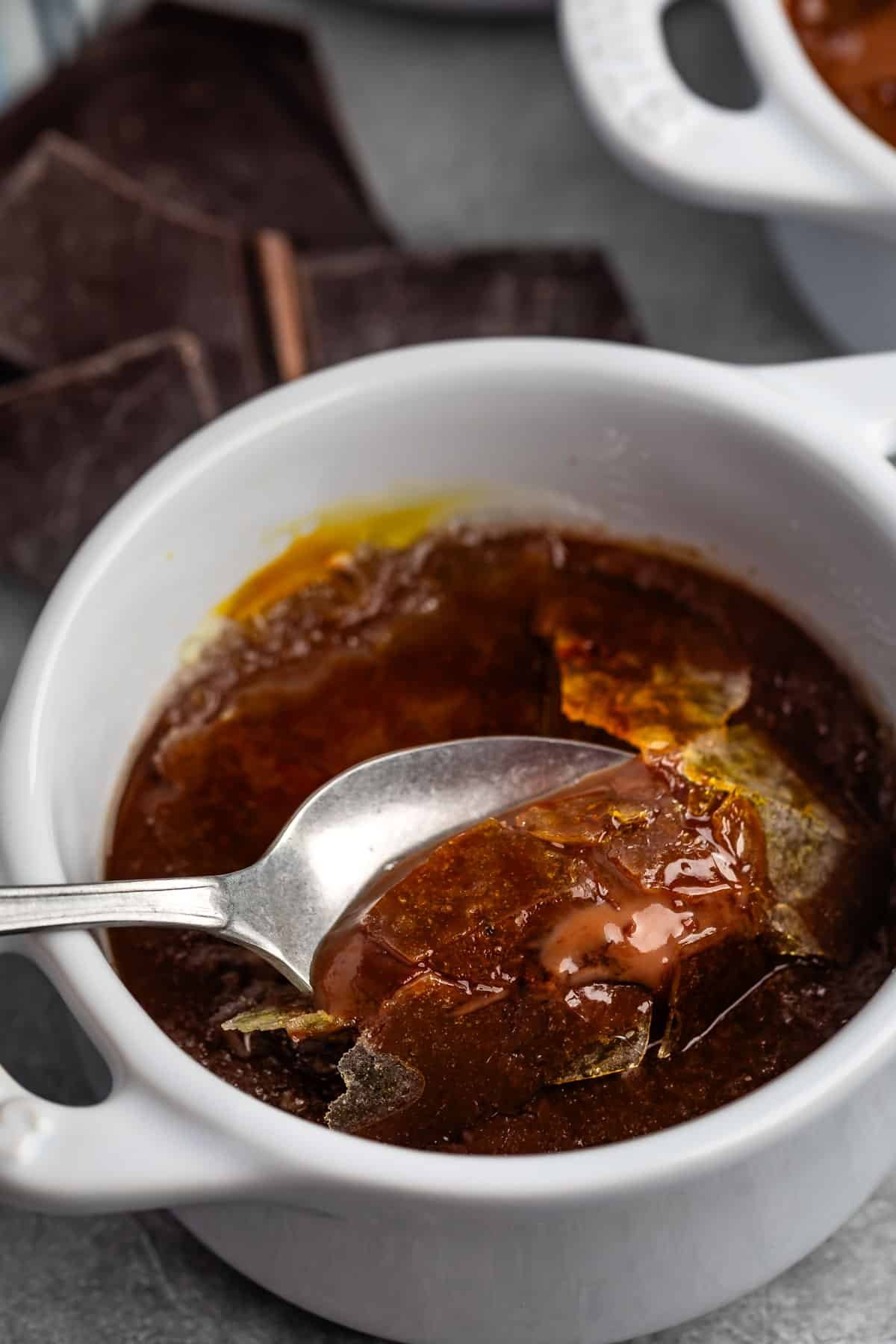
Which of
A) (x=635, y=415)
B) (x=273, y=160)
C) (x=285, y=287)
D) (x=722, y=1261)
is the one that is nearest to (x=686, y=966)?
(x=722, y=1261)

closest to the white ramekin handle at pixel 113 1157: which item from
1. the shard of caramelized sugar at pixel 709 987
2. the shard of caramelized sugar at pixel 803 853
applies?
the shard of caramelized sugar at pixel 709 987

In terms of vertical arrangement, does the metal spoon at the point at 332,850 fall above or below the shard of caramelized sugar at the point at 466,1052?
above

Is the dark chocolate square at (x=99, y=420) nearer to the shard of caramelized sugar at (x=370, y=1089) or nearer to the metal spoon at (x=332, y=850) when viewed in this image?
the metal spoon at (x=332, y=850)

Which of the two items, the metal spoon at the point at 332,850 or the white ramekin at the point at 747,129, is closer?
the metal spoon at the point at 332,850

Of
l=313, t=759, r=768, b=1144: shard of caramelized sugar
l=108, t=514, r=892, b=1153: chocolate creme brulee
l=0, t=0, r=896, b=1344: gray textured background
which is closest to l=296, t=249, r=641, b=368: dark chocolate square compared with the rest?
l=0, t=0, r=896, b=1344: gray textured background

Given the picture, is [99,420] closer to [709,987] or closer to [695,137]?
[695,137]

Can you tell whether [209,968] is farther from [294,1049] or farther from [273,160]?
[273,160]

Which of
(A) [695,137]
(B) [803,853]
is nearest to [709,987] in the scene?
(B) [803,853]

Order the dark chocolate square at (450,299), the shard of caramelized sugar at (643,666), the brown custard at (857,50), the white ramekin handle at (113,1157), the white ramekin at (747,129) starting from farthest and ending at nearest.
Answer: the dark chocolate square at (450,299)
the brown custard at (857,50)
the white ramekin at (747,129)
the shard of caramelized sugar at (643,666)
the white ramekin handle at (113,1157)
